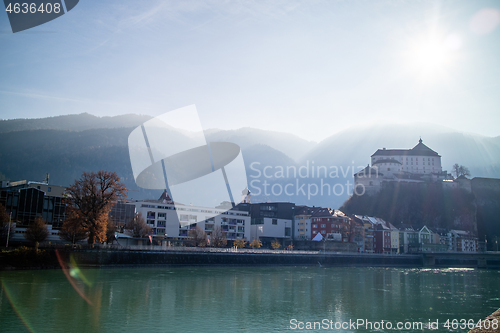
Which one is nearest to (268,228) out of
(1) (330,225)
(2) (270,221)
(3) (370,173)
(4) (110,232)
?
(2) (270,221)

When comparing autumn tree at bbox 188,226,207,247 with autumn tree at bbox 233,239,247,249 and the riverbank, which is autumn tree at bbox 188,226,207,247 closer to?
autumn tree at bbox 233,239,247,249

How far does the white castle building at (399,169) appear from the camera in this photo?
399ft

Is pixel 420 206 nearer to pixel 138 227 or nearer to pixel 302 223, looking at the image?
pixel 302 223

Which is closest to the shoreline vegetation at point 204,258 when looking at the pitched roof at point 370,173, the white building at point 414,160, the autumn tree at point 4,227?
the autumn tree at point 4,227

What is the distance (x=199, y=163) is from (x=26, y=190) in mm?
65631

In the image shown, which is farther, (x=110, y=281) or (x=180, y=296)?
(x=110, y=281)

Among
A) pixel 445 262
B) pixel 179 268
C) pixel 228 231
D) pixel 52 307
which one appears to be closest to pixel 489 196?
pixel 445 262

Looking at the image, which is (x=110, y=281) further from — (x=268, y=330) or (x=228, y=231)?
(x=228, y=231)

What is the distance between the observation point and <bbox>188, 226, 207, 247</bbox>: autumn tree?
70125 mm

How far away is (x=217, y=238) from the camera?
74500 millimetres

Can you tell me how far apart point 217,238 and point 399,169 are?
76608 millimetres

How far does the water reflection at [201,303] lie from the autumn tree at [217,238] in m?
35.2

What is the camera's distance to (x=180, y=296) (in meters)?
28.0

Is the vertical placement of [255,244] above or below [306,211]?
below
